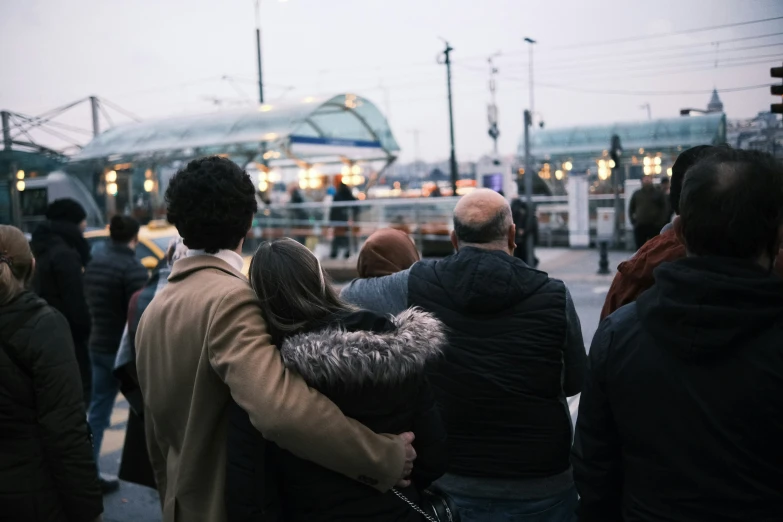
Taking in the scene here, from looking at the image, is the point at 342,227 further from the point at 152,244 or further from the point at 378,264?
the point at 378,264

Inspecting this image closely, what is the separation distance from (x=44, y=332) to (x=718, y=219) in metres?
2.55

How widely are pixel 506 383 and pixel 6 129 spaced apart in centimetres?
3118

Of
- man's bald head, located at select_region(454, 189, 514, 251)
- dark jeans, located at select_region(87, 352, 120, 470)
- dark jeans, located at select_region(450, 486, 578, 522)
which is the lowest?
dark jeans, located at select_region(87, 352, 120, 470)

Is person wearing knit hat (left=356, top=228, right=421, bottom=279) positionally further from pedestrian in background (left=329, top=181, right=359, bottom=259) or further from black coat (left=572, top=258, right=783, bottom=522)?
pedestrian in background (left=329, top=181, right=359, bottom=259)

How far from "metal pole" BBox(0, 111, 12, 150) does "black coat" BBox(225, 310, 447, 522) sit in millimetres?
31067

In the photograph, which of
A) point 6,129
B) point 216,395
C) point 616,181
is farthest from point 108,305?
point 6,129

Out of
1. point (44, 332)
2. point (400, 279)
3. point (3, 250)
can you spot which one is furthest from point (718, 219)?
point (3, 250)

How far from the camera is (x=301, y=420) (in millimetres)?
1866

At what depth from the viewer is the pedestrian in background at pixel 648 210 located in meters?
11.2

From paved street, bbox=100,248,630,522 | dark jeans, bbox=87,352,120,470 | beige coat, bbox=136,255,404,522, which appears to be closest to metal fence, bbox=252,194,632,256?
paved street, bbox=100,248,630,522

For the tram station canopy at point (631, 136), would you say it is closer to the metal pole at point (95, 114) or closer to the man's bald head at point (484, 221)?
the metal pole at point (95, 114)

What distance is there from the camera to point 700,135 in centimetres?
3881

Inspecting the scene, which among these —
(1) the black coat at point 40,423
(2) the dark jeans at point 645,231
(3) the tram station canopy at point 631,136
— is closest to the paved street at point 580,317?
(2) the dark jeans at point 645,231

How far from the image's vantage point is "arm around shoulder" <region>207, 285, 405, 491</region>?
1.87 m
